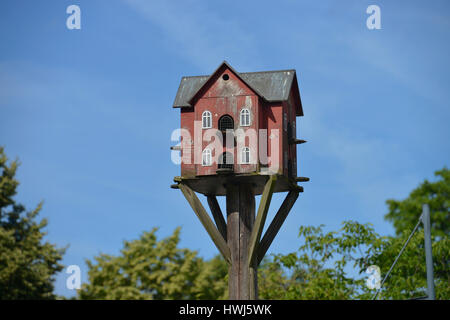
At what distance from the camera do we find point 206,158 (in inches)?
412

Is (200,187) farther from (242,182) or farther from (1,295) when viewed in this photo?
(1,295)

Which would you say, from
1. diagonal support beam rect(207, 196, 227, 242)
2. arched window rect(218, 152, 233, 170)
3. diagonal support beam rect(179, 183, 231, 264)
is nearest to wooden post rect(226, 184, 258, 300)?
diagonal support beam rect(179, 183, 231, 264)

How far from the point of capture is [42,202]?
85.1 ft

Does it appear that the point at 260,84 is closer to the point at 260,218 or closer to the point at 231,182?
the point at 231,182

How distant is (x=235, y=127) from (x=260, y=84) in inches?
36.5

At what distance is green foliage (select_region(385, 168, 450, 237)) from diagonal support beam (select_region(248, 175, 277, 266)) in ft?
62.5

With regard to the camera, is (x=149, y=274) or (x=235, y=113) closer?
(x=235, y=113)

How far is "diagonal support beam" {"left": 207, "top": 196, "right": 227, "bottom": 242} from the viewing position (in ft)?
37.0

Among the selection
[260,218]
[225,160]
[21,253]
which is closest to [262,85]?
[225,160]

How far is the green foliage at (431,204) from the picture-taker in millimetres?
27891

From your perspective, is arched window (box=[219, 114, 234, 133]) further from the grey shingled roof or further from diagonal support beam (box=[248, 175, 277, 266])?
diagonal support beam (box=[248, 175, 277, 266])

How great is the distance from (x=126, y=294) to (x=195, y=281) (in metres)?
3.14

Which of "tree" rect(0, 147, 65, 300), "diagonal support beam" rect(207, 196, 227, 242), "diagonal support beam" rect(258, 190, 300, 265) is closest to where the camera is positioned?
"diagonal support beam" rect(258, 190, 300, 265)
